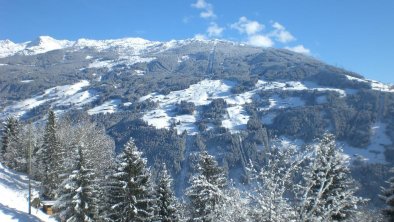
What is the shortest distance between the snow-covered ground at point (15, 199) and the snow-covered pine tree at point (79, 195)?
7.97m

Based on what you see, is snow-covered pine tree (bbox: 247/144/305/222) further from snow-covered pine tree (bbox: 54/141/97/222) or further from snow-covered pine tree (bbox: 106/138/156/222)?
snow-covered pine tree (bbox: 54/141/97/222)

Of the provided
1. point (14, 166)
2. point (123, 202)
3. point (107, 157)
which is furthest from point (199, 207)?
point (14, 166)

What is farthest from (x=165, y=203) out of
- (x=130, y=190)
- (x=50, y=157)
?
(x=50, y=157)

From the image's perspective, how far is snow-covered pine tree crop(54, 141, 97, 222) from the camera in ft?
129

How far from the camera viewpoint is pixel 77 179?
39312mm

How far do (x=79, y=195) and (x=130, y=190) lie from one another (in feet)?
18.4

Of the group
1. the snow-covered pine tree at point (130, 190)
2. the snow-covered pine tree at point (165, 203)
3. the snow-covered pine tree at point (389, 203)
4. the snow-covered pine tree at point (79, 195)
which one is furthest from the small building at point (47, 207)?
the snow-covered pine tree at point (389, 203)

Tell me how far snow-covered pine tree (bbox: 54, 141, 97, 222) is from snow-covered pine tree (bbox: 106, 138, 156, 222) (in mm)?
3055

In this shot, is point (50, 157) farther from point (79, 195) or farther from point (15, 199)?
point (79, 195)

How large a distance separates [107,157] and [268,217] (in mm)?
68671

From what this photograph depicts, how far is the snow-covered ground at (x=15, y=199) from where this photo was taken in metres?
45.7

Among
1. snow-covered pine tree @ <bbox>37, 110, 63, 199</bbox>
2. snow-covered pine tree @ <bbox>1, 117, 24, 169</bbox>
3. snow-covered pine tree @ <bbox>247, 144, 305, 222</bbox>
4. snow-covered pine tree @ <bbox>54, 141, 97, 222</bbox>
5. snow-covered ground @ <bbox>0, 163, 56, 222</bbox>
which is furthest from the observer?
snow-covered pine tree @ <bbox>1, 117, 24, 169</bbox>

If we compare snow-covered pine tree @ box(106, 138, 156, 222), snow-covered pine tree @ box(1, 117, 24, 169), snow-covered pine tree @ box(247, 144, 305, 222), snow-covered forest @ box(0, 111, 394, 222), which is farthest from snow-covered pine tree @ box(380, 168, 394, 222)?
snow-covered pine tree @ box(1, 117, 24, 169)

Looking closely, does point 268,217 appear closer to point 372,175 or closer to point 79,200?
point 79,200
